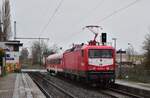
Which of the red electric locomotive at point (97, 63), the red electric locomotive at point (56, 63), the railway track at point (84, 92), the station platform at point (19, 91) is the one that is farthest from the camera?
the red electric locomotive at point (56, 63)

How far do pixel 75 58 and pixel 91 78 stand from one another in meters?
6.09

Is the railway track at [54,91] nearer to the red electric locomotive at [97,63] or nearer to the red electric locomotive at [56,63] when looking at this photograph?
the red electric locomotive at [97,63]

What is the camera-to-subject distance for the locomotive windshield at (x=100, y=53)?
30891mm

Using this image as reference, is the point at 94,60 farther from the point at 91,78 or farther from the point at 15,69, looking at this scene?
the point at 15,69

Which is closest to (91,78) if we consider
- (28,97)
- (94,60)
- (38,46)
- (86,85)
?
(94,60)

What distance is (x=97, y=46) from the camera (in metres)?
31.5

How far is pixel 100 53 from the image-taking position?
102 feet

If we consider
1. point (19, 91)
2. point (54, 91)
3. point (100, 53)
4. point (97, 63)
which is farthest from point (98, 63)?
point (19, 91)

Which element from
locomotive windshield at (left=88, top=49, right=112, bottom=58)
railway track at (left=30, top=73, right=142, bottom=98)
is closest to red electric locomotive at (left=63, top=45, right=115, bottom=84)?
locomotive windshield at (left=88, top=49, right=112, bottom=58)

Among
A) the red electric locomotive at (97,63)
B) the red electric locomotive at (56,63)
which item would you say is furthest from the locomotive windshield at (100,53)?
the red electric locomotive at (56,63)

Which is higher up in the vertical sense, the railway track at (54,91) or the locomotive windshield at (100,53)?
the locomotive windshield at (100,53)

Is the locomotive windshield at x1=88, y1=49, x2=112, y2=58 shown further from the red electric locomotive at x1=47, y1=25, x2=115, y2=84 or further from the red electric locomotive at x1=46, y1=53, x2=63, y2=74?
the red electric locomotive at x1=46, y1=53, x2=63, y2=74

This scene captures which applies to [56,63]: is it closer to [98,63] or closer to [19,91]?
[98,63]

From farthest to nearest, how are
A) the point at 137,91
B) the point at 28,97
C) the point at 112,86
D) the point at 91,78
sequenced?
the point at 112,86, the point at 91,78, the point at 137,91, the point at 28,97
